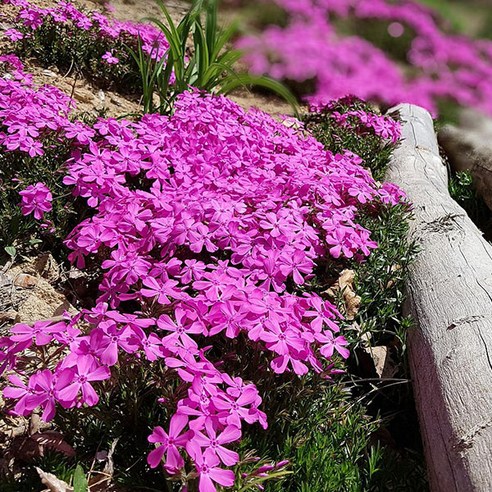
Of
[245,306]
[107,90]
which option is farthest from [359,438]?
[107,90]

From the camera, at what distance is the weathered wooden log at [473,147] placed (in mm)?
4750

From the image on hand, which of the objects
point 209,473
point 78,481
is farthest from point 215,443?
point 78,481

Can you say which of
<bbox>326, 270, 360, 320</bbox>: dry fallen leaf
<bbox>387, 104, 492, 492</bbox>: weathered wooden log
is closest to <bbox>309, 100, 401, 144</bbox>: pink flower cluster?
<bbox>387, 104, 492, 492</bbox>: weathered wooden log

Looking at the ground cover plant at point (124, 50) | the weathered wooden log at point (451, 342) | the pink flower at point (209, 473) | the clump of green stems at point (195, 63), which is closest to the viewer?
the pink flower at point (209, 473)

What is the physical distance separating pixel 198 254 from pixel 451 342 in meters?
1.12

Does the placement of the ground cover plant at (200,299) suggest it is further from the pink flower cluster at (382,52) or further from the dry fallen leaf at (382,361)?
the pink flower cluster at (382,52)

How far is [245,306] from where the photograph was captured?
6.02ft

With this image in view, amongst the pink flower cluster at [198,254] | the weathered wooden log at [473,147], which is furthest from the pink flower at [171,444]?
the weathered wooden log at [473,147]

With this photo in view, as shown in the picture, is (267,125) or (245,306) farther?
(267,125)

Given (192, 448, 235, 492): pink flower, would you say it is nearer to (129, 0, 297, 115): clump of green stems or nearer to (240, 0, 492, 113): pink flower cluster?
(240, 0, 492, 113): pink flower cluster

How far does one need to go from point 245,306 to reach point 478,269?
4.71 feet

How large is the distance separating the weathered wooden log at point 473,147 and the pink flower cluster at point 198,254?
181cm

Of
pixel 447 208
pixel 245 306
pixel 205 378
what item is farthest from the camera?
pixel 447 208

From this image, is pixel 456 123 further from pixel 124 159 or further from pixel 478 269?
pixel 124 159
